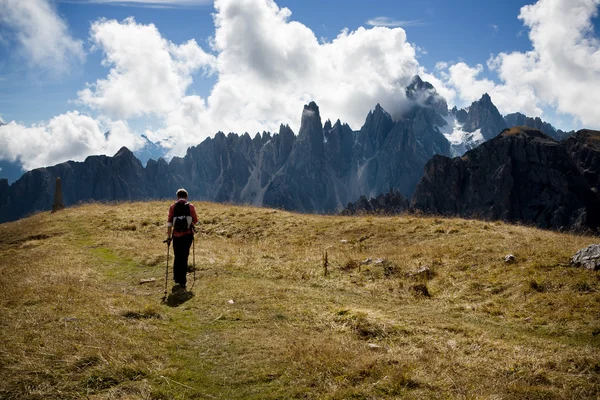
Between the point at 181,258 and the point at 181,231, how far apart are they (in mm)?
1099

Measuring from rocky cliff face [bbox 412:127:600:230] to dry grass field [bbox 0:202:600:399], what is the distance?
462ft

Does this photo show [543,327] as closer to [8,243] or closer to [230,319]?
[230,319]

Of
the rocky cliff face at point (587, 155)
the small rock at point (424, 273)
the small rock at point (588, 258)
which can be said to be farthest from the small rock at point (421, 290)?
the rocky cliff face at point (587, 155)

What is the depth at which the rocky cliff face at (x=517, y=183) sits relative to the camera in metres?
148

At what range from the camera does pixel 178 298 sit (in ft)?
42.9

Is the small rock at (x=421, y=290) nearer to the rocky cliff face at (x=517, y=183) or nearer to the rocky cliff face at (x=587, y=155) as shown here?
the rocky cliff face at (x=517, y=183)

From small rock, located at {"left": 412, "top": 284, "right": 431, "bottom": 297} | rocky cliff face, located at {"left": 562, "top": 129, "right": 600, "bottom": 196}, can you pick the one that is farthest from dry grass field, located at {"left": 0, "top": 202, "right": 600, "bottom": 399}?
rocky cliff face, located at {"left": 562, "top": 129, "right": 600, "bottom": 196}

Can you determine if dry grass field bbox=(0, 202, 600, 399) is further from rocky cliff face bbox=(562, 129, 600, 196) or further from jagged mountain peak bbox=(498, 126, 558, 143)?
jagged mountain peak bbox=(498, 126, 558, 143)

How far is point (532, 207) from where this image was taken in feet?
521

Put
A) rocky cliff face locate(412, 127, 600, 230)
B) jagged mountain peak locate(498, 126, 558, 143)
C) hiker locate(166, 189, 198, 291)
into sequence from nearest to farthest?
hiker locate(166, 189, 198, 291), rocky cliff face locate(412, 127, 600, 230), jagged mountain peak locate(498, 126, 558, 143)

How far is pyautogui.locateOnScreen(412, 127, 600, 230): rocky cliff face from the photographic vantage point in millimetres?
147750

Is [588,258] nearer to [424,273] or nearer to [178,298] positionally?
[424,273]

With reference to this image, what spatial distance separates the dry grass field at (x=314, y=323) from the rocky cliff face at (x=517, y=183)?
14082 cm

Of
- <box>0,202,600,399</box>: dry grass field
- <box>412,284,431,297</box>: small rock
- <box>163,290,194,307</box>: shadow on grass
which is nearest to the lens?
<box>0,202,600,399</box>: dry grass field
